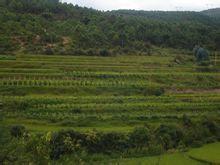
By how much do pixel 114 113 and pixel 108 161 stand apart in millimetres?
11653

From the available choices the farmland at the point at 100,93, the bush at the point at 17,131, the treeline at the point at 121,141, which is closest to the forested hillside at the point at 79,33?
the farmland at the point at 100,93

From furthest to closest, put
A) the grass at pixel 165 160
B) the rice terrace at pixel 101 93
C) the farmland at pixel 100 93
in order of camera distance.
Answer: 1. the farmland at pixel 100 93
2. the rice terrace at pixel 101 93
3. the grass at pixel 165 160

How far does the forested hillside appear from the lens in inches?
3088

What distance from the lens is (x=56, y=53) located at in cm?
7606

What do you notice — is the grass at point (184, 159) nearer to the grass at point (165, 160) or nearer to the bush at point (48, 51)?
the grass at point (165, 160)

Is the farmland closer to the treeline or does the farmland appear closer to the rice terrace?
the rice terrace

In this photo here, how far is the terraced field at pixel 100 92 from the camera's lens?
44.9m

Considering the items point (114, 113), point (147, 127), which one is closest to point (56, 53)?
point (114, 113)

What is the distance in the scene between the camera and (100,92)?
180 ft

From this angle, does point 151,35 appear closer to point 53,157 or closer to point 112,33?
point 112,33

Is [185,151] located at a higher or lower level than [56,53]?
lower

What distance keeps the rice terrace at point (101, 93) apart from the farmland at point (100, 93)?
0.37ft

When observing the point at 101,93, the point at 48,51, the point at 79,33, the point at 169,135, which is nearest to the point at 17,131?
the point at 169,135

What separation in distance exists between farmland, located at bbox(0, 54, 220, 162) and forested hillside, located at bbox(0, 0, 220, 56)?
6.96 meters
